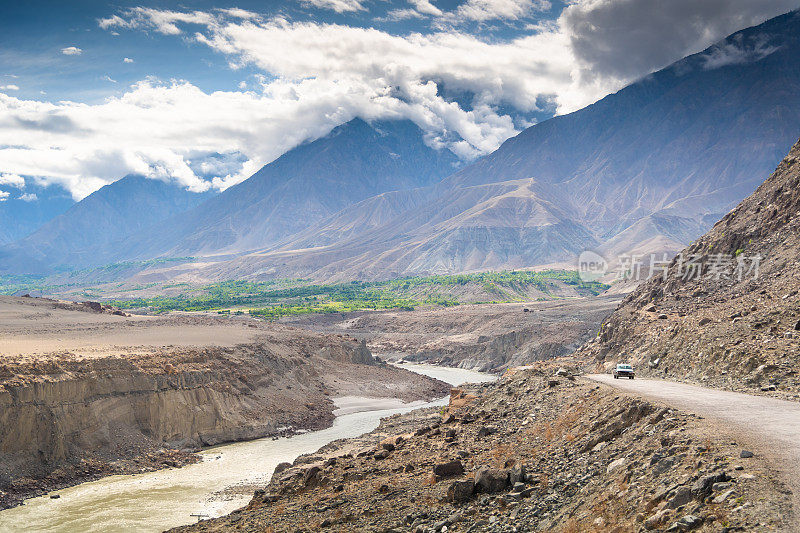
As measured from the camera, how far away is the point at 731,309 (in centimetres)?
3550

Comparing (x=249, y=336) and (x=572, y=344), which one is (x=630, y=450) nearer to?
(x=249, y=336)

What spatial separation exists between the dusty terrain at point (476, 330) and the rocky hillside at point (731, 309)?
161 ft

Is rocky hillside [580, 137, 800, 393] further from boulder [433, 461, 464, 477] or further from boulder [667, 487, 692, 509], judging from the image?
boulder [667, 487, 692, 509]

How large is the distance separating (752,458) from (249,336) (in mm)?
68910

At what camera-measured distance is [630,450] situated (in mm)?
17094

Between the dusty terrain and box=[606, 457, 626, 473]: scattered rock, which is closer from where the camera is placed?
box=[606, 457, 626, 473]: scattered rock

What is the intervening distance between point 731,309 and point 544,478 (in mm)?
22414

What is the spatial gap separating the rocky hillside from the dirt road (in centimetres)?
352

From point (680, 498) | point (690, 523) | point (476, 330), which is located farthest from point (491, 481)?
point (476, 330)

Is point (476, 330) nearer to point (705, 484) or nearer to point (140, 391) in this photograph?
point (140, 391)

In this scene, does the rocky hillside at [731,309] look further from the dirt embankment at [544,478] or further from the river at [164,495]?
the river at [164,495]

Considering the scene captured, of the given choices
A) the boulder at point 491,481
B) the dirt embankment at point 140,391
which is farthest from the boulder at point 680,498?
the dirt embankment at point 140,391

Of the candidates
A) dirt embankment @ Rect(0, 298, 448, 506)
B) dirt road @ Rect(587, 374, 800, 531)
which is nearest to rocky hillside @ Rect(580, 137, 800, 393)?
dirt road @ Rect(587, 374, 800, 531)

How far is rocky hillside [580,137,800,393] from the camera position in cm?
2828
